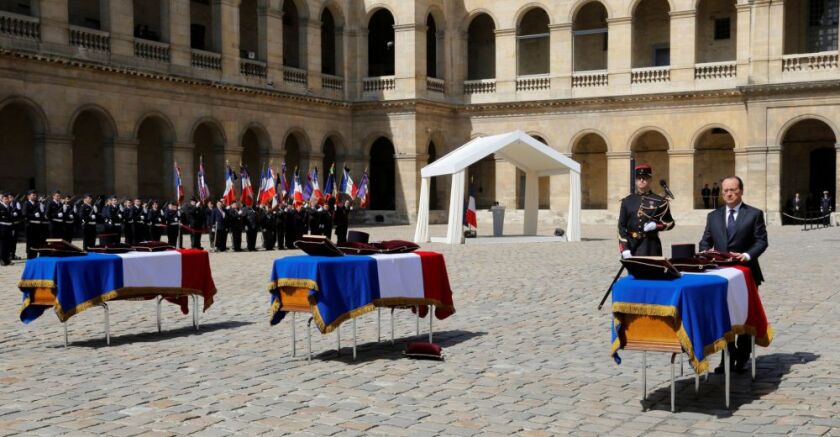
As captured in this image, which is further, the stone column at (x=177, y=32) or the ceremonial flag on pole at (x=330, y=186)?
the stone column at (x=177, y=32)

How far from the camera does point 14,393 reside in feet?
26.1

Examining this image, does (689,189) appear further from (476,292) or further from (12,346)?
→ (12,346)

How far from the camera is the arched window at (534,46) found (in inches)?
1795

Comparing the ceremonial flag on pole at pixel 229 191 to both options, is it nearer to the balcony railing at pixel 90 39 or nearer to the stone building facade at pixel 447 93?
the stone building facade at pixel 447 93

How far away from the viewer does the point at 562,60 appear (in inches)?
1645

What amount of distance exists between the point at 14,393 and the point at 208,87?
91.2ft

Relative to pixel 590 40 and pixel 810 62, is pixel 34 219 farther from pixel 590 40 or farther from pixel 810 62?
pixel 590 40

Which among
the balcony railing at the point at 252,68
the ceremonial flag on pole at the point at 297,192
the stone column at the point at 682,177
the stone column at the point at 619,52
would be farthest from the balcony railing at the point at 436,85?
the ceremonial flag on pole at the point at 297,192

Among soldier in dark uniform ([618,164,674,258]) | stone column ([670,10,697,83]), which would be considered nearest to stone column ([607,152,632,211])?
stone column ([670,10,697,83])

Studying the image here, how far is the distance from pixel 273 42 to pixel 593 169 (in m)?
17.3

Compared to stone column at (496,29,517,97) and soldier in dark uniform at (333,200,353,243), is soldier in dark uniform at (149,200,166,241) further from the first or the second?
stone column at (496,29,517,97)

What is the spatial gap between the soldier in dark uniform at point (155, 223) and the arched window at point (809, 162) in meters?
28.2

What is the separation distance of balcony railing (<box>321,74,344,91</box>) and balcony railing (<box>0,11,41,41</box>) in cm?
1475

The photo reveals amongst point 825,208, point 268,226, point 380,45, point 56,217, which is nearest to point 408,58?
point 380,45
